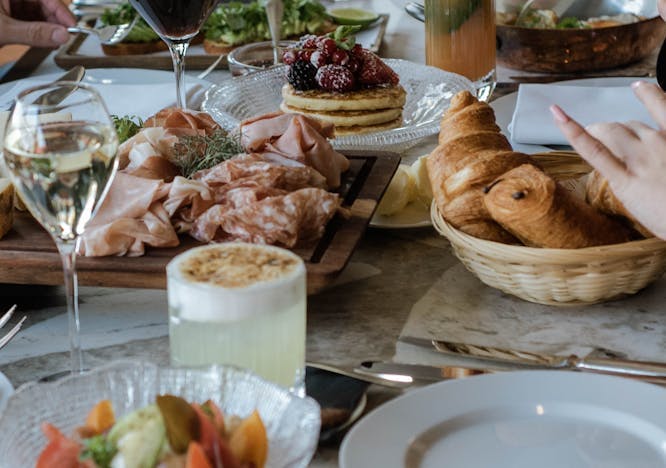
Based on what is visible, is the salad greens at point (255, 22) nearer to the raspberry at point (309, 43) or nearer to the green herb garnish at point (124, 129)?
the raspberry at point (309, 43)

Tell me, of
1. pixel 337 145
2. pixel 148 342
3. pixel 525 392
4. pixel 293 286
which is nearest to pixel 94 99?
pixel 293 286

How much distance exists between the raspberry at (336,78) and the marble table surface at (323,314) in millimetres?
507

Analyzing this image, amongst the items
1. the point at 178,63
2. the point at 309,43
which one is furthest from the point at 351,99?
the point at 178,63

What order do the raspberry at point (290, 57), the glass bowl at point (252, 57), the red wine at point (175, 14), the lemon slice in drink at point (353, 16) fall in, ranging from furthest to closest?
1. the lemon slice in drink at point (353, 16)
2. the glass bowl at point (252, 57)
3. the raspberry at point (290, 57)
4. the red wine at point (175, 14)

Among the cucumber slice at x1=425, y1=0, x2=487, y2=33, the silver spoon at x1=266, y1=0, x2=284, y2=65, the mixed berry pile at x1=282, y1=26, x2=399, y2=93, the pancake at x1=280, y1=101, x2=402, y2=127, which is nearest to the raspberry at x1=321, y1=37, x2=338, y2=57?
the mixed berry pile at x1=282, y1=26, x2=399, y2=93

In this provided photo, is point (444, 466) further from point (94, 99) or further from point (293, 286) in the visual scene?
point (94, 99)

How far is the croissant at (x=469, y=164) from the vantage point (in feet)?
4.10

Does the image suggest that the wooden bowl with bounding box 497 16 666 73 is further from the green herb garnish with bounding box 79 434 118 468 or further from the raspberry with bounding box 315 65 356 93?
the green herb garnish with bounding box 79 434 118 468

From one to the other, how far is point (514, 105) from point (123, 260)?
1.10 metres

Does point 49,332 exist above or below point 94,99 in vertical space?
below

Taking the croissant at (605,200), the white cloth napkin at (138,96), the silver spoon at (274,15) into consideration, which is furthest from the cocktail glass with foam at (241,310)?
the silver spoon at (274,15)

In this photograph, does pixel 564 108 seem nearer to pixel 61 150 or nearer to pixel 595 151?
pixel 595 151

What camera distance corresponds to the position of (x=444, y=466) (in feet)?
2.96

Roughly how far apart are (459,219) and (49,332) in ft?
1.69
